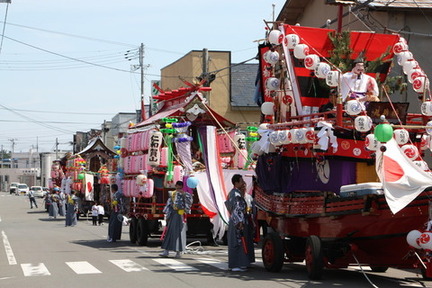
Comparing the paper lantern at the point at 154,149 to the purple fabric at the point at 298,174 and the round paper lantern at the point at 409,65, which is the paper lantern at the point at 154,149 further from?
the round paper lantern at the point at 409,65

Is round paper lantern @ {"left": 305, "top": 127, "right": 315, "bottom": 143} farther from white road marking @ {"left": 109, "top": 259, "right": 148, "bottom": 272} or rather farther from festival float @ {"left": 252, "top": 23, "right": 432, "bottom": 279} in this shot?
white road marking @ {"left": 109, "top": 259, "right": 148, "bottom": 272}

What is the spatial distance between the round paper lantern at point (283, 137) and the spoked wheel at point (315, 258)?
2.04 metres

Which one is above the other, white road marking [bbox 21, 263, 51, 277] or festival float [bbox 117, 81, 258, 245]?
festival float [bbox 117, 81, 258, 245]

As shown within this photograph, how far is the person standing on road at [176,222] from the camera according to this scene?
18.0 m

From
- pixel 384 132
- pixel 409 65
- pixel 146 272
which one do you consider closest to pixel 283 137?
pixel 384 132

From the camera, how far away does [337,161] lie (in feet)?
45.6

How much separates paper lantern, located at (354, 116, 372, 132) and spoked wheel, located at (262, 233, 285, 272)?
2.88 metres

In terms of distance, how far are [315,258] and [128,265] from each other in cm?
468

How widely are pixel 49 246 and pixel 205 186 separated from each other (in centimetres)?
493

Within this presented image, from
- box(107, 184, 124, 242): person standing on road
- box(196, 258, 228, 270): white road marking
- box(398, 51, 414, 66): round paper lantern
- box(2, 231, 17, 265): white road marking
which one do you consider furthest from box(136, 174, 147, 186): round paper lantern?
box(398, 51, 414, 66): round paper lantern

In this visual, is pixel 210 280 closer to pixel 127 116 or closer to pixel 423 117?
pixel 423 117

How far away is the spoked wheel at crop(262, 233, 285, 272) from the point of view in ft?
47.3

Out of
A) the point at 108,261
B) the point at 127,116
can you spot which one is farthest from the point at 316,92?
the point at 127,116

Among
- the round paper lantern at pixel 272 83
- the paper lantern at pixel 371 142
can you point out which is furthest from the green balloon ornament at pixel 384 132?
the round paper lantern at pixel 272 83
